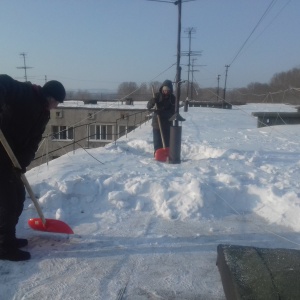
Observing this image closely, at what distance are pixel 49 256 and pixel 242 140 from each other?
9.20 metres

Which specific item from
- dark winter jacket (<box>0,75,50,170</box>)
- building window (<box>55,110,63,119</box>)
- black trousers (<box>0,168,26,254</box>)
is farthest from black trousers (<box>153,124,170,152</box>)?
building window (<box>55,110,63,119</box>)

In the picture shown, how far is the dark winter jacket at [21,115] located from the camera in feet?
10.9

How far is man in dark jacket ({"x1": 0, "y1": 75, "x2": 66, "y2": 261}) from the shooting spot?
11.0 ft

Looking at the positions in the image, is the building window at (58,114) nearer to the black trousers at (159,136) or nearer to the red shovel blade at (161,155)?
the black trousers at (159,136)

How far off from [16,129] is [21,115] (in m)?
0.14

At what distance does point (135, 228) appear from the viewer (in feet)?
13.7

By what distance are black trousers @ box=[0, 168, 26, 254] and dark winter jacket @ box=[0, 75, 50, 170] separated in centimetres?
10

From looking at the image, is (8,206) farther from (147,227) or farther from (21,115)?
(147,227)

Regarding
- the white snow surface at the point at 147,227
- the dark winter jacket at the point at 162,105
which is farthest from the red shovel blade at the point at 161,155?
the dark winter jacket at the point at 162,105

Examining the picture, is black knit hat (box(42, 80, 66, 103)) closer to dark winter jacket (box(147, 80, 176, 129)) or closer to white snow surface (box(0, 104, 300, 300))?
white snow surface (box(0, 104, 300, 300))

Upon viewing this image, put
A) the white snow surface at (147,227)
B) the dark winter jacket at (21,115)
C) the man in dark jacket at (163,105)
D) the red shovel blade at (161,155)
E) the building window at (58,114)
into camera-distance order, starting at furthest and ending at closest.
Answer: the building window at (58,114) < the man in dark jacket at (163,105) < the red shovel blade at (161,155) < the dark winter jacket at (21,115) < the white snow surface at (147,227)

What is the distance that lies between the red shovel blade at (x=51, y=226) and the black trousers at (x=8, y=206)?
397 mm

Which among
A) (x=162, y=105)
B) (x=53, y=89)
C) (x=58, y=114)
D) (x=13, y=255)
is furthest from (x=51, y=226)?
(x=58, y=114)

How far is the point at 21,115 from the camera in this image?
3402 millimetres
